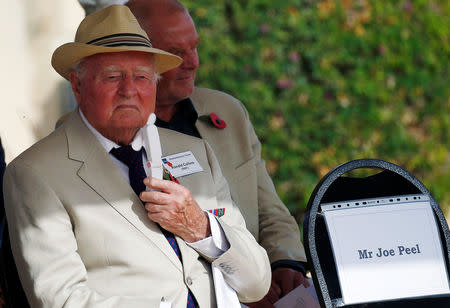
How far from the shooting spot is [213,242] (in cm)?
261

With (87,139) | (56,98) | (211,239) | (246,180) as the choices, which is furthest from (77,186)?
(56,98)

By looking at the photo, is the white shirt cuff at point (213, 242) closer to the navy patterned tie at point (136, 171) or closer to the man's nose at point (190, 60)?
the navy patterned tie at point (136, 171)

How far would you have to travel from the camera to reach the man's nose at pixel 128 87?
265 centimetres

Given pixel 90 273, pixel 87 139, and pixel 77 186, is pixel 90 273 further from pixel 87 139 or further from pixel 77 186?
pixel 87 139

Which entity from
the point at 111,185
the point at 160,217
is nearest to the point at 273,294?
the point at 160,217

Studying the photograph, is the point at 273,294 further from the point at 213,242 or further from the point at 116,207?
the point at 116,207

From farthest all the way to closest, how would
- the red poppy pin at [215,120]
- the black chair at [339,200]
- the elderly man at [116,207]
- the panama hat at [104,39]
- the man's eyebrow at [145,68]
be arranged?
the red poppy pin at [215,120]
the man's eyebrow at [145,68]
the panama hat at [104,39]
the elderly man at [116,207]
the black chair at [339,200]

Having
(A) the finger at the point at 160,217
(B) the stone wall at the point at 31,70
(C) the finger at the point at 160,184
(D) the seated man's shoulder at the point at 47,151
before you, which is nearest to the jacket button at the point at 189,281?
(A) the finger at the point at 160,217

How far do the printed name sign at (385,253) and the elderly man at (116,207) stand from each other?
0.44m

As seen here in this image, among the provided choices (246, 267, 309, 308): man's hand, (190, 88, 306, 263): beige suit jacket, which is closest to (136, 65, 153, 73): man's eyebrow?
(190, 88, 306, 263): beige suit jacket

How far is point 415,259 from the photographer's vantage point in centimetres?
234

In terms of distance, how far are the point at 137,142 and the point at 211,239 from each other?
1.44 ft

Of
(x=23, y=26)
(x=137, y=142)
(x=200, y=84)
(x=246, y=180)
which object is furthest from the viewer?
(x=200, y=84)

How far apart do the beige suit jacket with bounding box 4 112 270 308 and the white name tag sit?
0.24 metres
